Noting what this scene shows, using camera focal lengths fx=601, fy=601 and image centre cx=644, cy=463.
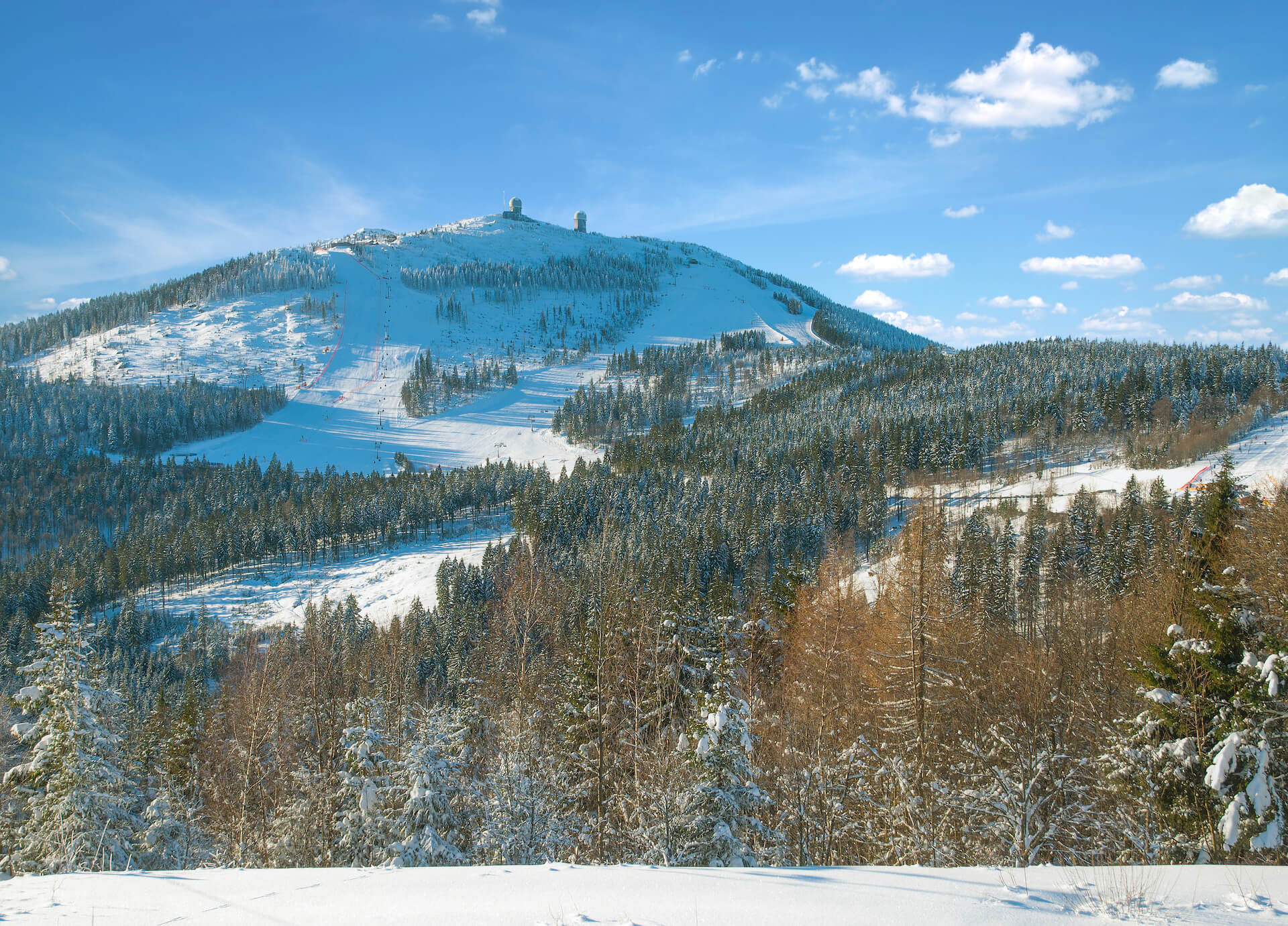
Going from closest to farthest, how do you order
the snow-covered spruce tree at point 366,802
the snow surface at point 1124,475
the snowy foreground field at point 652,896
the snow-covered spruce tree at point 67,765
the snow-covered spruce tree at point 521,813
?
the snowy foreground field at point 652,896 < the snow-covered spruce tree at point 521,813 < the snow-covered spruce tree at point 366,802 < the snow-covered spruce tree at point 67,765 < the snow surface at point 1124,475

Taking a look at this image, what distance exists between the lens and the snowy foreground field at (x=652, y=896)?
6070 millimetres

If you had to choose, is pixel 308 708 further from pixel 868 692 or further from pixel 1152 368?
pixel 1152 368

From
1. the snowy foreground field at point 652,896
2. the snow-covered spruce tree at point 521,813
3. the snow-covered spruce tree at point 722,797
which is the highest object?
the snowy foreground field at point 652,896

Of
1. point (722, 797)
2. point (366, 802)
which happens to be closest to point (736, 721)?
point (722, 797)

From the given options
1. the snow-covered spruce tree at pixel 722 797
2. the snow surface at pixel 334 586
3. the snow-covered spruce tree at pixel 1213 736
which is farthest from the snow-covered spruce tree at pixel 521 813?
the snow surface at pixel 334 586

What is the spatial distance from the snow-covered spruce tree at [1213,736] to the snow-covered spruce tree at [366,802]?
52.8ft

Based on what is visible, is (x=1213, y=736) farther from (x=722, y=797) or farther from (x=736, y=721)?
(x=722, y=797)

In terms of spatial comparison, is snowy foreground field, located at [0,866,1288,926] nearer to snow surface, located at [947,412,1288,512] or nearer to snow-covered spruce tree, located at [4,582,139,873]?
snow-covered spruce tree, located at [4,582,139,873]

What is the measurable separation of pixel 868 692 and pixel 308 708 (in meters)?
20.2

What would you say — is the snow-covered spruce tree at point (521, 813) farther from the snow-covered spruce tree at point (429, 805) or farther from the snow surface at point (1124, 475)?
the snow surface at point (1124, 475)

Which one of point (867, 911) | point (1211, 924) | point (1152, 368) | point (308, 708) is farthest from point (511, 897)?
point (1152, 368)

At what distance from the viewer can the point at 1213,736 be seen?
11.4m

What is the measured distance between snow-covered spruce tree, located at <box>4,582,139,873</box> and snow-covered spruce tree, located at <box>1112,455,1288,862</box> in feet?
75.7

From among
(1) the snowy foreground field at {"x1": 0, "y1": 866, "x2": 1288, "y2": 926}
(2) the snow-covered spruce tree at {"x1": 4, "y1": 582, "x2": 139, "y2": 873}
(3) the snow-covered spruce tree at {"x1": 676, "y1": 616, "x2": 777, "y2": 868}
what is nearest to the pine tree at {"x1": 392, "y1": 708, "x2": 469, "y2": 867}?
(3) the snow-covered spruce tree at {"x1": 676, "y1": 616, "x2": 777, "y2": 868}
